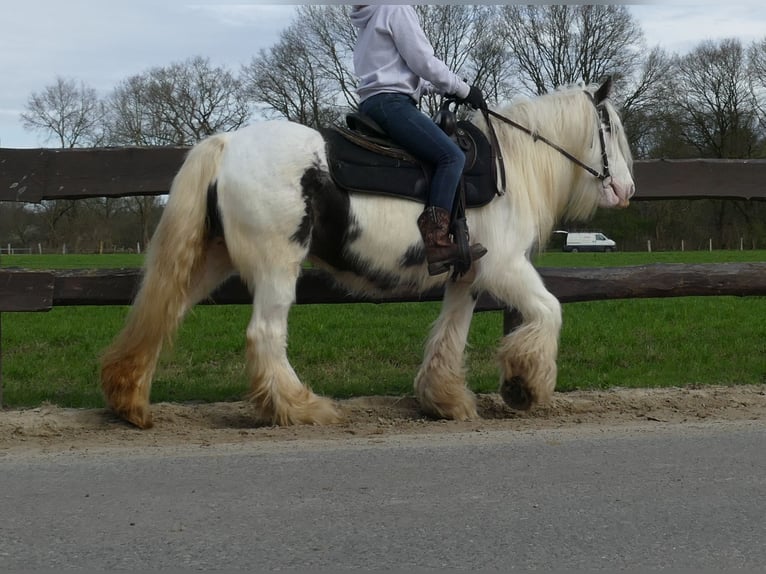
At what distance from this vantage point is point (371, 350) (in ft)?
25.5

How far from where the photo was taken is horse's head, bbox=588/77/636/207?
17.5 feet

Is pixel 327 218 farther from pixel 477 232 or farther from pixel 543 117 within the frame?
pixel 543 117

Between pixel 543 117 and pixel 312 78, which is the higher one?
pixel 312 78

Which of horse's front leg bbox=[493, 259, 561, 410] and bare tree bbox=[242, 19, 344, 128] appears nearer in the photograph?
horse's front leg bbox=[493, 259, 561, 410]

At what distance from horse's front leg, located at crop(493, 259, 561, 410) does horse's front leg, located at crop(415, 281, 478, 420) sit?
15.2 inches

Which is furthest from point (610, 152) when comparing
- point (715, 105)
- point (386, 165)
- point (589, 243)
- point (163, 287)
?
point (589, 243)

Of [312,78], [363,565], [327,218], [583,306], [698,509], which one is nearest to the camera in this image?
[363,565]

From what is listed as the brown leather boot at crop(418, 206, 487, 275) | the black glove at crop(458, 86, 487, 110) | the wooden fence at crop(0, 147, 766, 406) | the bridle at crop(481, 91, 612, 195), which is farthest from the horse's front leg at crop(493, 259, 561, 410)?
the black glove at crop(458, 86, 487, 110)

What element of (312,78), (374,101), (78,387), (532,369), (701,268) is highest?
(312,78)

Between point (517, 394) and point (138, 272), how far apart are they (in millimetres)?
2513

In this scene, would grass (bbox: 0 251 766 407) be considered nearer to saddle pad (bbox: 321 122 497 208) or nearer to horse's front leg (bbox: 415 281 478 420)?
horse's front leg (bbox: 415 281 478 420)

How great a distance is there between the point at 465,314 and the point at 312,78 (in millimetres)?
29999

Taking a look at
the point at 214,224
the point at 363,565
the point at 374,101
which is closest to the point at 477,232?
the point at 374,101

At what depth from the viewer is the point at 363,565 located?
2.62 metres
